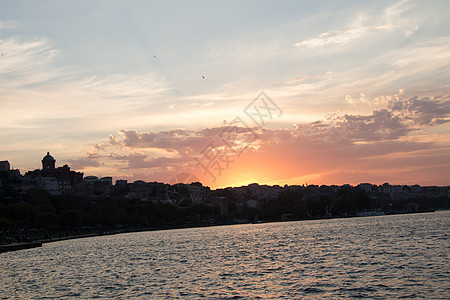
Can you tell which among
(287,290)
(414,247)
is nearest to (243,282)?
(287,290)

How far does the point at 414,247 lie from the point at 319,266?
20.6 metres

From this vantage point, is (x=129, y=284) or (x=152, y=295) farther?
(x=129, y=284)

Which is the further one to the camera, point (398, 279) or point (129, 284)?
point (129, 284)

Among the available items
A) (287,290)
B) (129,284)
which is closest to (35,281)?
(129,284)

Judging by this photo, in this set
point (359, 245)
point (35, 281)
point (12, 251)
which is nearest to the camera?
point (35, 281)

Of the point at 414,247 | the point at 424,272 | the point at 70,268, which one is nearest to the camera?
the point at 424,272

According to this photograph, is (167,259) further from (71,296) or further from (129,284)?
(71,296)

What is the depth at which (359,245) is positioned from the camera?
7594 cm

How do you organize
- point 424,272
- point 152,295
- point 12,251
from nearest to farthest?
point 152,295 < point 424,272 < point 12,251

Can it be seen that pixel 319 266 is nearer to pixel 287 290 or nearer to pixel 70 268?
pixel 287 290

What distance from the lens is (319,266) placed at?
52.8m

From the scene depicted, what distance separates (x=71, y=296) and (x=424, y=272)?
2830 centimetres

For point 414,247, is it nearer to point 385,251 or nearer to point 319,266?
point 385,251

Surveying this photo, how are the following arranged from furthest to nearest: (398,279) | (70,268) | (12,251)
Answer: (12,251)
(70,268)
(398,279)
